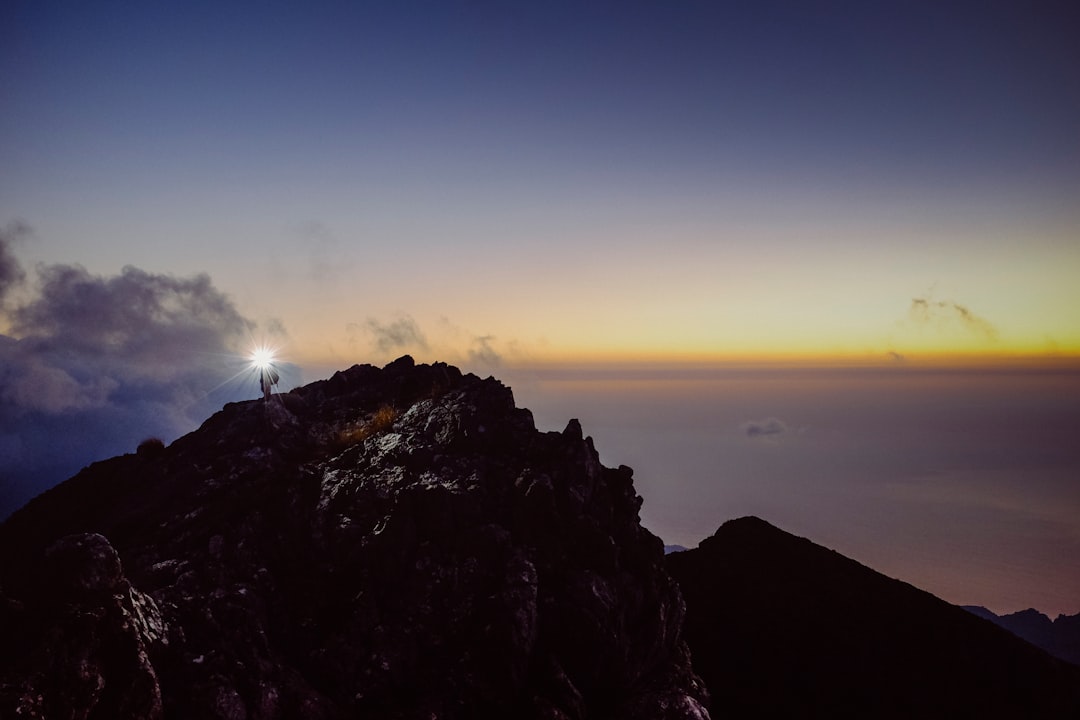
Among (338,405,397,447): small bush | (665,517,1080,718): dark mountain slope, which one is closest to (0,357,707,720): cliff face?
(338,405,397,447): small bush

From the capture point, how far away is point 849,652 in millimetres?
73062

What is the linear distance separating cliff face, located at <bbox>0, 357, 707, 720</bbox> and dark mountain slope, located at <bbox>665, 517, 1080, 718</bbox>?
32.9 m

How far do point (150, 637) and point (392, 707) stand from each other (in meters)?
14.0

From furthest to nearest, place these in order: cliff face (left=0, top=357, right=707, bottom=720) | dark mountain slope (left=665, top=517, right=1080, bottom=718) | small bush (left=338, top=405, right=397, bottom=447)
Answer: dark mountain slope (left=665, top=517, right=1080, bottom=718)
small bush (left=338, top=405, right=397, bottom=447)
cliff face (left=0, top=357, right=707, bottom=720)

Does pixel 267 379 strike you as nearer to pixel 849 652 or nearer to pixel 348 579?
pixel 348 579

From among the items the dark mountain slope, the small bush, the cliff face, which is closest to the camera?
the cliff face

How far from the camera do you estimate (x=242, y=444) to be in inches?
1812

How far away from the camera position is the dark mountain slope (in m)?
67.3

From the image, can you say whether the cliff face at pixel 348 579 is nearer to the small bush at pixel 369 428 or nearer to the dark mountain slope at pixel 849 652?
the small bush at pixel 369 428

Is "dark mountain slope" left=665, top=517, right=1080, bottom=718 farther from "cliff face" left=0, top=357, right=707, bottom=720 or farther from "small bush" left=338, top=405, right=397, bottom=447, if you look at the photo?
"small bush" left=338, top=405, right=397, bottom=447

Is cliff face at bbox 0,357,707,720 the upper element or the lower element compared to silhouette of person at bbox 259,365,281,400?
lower

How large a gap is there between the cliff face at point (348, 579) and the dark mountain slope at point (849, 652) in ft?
108

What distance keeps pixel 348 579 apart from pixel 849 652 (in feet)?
233

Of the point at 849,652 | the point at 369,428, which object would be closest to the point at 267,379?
the point at 369,428
